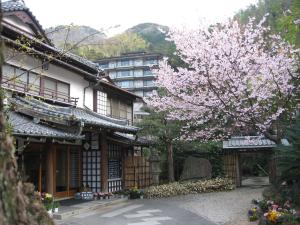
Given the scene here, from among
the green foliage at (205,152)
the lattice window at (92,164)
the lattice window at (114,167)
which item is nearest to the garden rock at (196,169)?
the green foliage at (205,152)

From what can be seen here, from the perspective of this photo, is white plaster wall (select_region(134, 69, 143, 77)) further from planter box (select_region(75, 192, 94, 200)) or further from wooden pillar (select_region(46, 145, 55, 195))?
wooden pillar (select_region(46, 145, 55, 195))

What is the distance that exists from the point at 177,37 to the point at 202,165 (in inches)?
384

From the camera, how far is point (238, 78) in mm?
12125

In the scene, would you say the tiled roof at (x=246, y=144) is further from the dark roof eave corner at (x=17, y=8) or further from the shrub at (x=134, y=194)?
the dark roof eave corner at (x=17, y=8)

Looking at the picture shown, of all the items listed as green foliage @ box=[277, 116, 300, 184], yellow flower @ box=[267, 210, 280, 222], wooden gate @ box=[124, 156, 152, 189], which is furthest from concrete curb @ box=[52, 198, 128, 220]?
green foliage @ box=[277, 116, 300, 184]

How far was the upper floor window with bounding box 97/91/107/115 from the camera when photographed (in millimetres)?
19391

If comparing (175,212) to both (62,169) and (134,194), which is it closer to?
(134,194)

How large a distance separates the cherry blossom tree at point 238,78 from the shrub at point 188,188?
495 cm

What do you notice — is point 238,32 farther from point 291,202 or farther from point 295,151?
point 291,202

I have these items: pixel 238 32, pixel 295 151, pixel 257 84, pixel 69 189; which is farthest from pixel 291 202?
pixel 69 189

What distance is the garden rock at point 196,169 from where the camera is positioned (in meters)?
20.9

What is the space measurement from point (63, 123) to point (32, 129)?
2358 millimetres

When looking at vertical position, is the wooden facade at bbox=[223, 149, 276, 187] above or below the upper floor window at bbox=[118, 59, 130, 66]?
below

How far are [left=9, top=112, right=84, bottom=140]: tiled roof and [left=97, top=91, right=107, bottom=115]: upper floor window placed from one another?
6.70m
